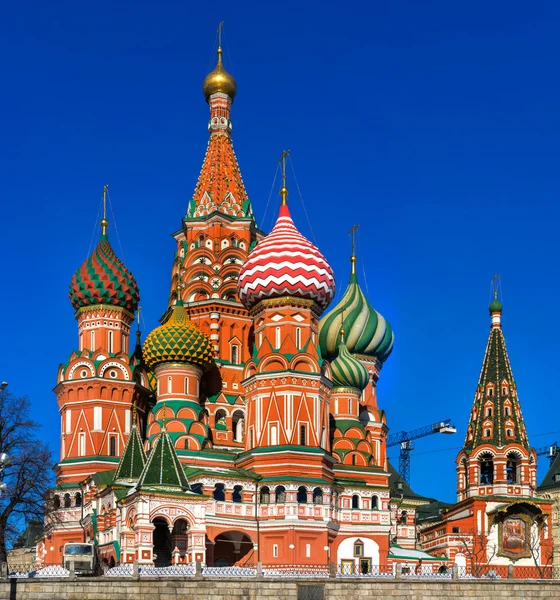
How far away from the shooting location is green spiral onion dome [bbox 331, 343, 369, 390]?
5378cm

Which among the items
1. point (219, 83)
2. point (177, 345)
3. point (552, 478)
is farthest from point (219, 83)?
point (552, 478)

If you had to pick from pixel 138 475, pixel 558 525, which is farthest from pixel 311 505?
pixel 558 525

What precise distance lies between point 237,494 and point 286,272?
944cm

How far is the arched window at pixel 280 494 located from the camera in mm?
46594

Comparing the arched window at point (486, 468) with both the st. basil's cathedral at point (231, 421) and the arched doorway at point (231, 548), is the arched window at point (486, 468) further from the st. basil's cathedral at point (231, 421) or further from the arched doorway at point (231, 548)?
the arched doorway at point (231, 548)

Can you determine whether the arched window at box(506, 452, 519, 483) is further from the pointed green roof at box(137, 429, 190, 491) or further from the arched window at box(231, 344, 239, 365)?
the pointed green roof at box(137, 429, 190, 491)

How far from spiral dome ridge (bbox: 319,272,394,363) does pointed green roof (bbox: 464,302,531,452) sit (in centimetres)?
535

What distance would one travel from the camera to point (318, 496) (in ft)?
155

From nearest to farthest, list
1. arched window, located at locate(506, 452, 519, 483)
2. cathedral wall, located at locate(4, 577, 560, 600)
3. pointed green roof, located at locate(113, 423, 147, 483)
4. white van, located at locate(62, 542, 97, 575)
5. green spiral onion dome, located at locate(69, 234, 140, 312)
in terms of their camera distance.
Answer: cathedral wall, located at locate(4, 577, 560, 600)
white van, located at locate(62, 542, 97, 575)
pointed green roof, located at locate(113, 423, 147, 483)
green spiral onion dome, located at locate(69, 234, 140, 312)
arched window, located at locate(506, 452, 519, 483)

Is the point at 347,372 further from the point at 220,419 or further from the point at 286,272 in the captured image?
the point at 286,272

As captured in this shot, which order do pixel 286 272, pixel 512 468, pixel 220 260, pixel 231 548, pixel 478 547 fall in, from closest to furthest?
pixel 231 548 → pixel 286 272 → pixel 478 547 → pixel 220 260 → pixel 512 468

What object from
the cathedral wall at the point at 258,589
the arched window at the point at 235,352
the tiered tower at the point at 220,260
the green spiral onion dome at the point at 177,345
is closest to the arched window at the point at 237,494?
the tiered tower at the point at 220,260

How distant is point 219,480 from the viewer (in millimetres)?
46219

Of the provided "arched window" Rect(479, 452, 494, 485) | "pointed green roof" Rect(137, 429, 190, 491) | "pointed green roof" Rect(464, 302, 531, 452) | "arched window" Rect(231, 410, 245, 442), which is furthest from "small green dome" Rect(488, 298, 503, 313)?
"pointed green roof" Rect(137, 429, 190, 491)
